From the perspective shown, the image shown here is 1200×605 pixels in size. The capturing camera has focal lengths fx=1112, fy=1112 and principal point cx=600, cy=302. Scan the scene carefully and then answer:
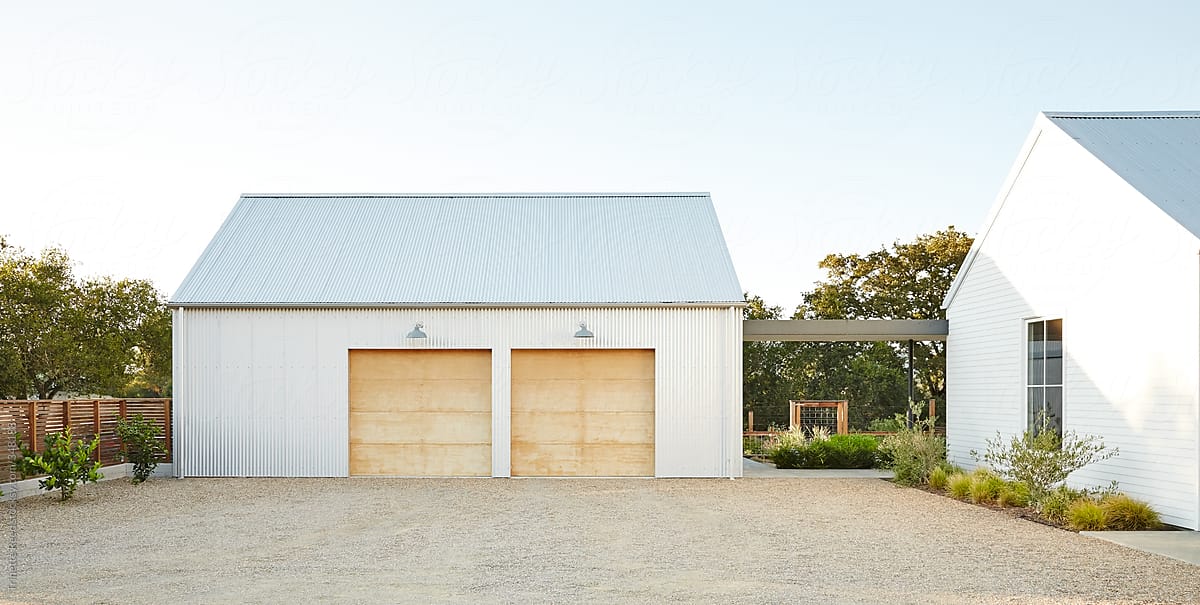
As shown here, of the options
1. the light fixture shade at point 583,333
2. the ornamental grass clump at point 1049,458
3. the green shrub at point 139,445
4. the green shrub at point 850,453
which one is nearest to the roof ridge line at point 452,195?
the light fixture shade at point 583,333

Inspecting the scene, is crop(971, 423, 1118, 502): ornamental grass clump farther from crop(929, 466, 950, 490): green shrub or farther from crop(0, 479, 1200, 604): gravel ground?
crop(929, 466, 950, 490): green shrub

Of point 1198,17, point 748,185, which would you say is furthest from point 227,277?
point 1198,17

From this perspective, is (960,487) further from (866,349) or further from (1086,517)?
(866,349)

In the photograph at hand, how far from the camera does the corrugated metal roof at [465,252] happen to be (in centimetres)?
1727

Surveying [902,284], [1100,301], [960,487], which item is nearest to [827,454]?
[960,487]

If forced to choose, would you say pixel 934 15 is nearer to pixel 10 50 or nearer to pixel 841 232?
pixel 10 50

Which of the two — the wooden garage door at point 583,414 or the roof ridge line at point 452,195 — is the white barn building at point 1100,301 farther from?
the roof ridge line at point 452,195

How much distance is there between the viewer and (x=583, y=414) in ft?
56.4

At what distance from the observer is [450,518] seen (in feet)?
39.6

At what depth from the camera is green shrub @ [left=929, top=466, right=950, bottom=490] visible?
49.7ft

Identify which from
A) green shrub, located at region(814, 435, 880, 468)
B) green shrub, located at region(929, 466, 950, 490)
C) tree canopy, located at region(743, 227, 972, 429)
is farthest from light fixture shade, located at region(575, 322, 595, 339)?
tree canopy, located at region(743, 227, 972, 429)

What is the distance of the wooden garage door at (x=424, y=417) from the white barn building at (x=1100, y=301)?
7508mm

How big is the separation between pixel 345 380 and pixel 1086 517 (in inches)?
416

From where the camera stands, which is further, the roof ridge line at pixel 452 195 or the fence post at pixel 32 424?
the roof ridge line at pixel 452 195
